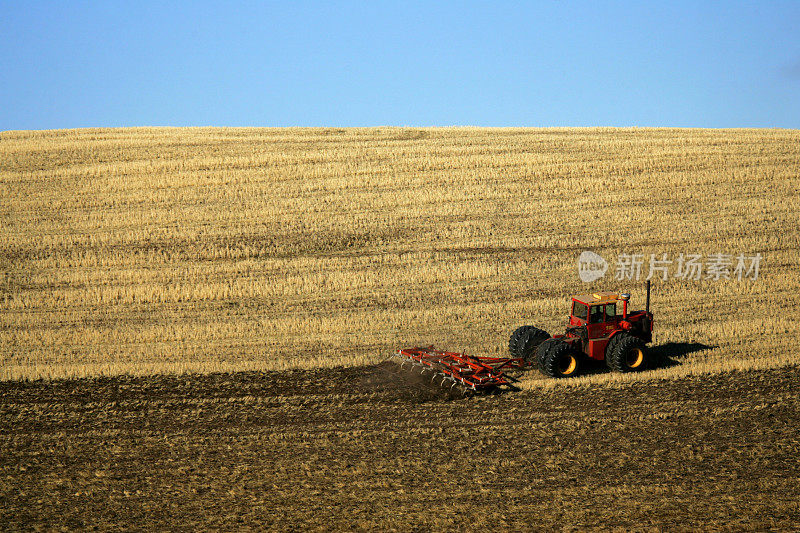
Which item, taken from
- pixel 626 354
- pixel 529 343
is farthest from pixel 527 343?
pixel 626 354

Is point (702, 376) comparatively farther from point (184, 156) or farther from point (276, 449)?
point (184, 156)

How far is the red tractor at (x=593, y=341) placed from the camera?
15.6m

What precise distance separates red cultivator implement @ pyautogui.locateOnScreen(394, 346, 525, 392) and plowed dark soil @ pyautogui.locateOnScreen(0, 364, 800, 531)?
1.30 feet

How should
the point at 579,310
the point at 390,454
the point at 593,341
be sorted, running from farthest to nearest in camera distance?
the point at 579,310 → the point at 593,341 → the point at 390,454

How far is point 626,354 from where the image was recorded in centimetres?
1590

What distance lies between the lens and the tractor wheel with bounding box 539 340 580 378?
15477 mm

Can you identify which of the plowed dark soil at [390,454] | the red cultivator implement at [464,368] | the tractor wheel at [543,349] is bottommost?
the plowed dark soil at [390,454]

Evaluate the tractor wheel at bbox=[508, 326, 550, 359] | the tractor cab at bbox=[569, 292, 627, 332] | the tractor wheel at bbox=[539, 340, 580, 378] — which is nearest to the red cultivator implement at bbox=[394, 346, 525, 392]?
the tractor wheel at bbox=[539, 340, 580, 378]

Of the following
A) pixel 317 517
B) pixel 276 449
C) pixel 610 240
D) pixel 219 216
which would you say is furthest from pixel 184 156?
pixel 317 517

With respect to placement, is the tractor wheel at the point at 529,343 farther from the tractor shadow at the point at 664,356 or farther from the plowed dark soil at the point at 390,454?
the plowed dark soil at the point at 390,454

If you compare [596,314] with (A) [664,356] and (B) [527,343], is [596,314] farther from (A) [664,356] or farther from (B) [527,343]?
(A) [664,356]

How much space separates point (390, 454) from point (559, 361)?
4.97 m

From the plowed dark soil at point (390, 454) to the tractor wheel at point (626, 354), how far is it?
3.05 feet

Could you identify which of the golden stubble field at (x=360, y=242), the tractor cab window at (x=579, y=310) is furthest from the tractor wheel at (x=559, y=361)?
the tractor cab window at (x=579, y=310)
